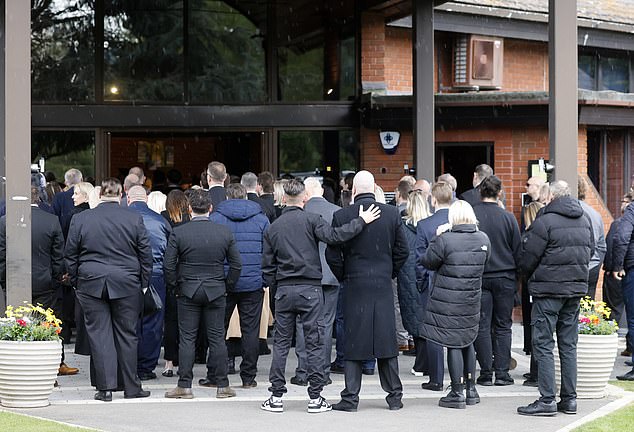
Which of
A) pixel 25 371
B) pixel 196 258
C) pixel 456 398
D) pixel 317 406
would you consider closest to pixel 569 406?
pixel 456 398

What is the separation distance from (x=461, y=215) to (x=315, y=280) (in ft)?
4.58

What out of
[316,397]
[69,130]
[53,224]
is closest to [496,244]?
[316,397]

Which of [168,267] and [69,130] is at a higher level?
[69,130]

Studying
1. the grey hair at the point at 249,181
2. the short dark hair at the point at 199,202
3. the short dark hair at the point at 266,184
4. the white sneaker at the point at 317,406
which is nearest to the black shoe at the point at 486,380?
the white sneaker at the point at 317,406

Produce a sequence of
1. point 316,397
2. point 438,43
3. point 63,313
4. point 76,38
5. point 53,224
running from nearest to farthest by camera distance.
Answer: point 316,397 → point 53,224 → point 63,313 → point 76,38 → point 438,43

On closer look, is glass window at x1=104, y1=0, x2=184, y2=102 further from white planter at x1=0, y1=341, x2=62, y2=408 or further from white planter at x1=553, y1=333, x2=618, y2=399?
white planter at x1=553, y1=333, x2=618, y2=399

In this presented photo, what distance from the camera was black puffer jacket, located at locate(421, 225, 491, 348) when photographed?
933 cm

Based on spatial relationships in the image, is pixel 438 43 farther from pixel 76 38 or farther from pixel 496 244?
pixel 496 244

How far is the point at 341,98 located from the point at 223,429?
9.52 metres

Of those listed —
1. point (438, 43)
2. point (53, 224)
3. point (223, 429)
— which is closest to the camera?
point (223, 429)

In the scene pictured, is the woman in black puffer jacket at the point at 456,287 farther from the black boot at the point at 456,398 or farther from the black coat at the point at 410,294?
the black coat at the point at 410,294

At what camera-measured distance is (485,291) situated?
34.7 ft

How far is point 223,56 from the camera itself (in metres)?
17.1

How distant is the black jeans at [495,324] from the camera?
34.2ft
